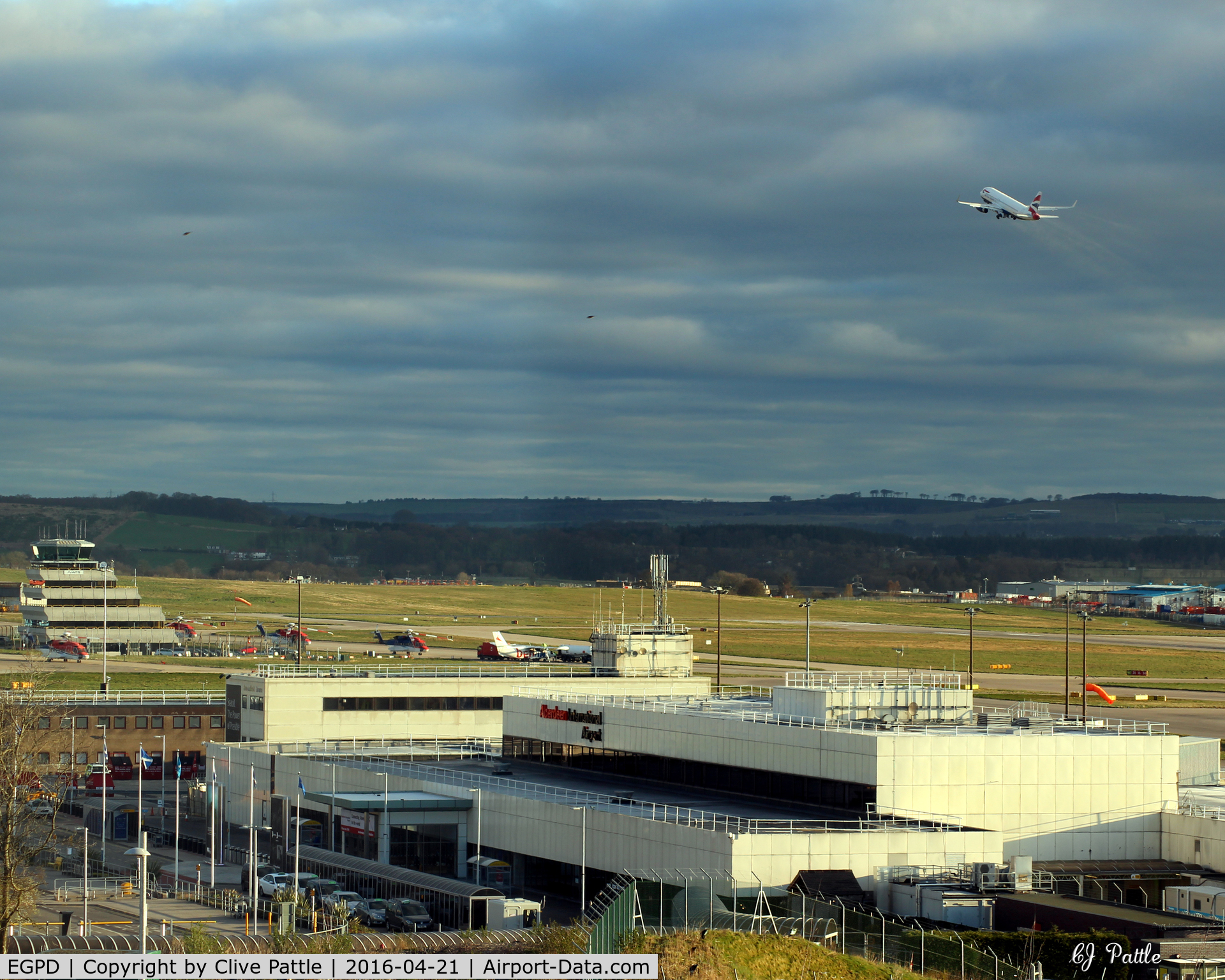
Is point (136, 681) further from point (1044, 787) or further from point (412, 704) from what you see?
point (1044, 787)

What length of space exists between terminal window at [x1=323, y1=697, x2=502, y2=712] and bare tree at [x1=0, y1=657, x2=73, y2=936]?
19.8 meters

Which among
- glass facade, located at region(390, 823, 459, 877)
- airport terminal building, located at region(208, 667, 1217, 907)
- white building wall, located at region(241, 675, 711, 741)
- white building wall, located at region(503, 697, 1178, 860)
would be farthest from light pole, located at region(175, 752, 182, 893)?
white building wall, located at region(503, 697, 1178, 860)

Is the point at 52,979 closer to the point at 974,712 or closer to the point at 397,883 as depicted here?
the point at 397,883

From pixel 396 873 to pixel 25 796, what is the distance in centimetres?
1965

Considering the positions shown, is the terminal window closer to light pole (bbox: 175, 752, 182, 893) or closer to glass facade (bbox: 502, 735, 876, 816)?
light pole (bbox: 175, 752, 182, 893)

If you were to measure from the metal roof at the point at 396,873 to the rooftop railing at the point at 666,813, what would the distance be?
6037 millimetres

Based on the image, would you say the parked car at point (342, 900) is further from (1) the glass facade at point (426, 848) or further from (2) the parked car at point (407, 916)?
(1) the glass facade at point (426, 848)

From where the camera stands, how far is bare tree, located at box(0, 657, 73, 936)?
6481 cm

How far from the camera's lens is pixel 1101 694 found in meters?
150

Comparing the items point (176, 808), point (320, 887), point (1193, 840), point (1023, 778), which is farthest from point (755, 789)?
point (176, 808)

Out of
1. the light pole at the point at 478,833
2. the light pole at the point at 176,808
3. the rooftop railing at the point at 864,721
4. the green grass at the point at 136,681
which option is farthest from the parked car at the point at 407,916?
the green grass at the point at 136,681

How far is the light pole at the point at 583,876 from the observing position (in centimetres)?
6912

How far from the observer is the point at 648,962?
1618 inches

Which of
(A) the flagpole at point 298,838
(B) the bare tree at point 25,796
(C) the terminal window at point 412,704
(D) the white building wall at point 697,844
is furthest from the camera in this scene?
(C) the terminal window at point 412,704
